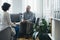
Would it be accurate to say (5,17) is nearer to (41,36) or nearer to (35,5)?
(41,36)

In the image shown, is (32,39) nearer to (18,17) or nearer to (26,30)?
(26,30)

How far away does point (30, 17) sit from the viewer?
712 cm

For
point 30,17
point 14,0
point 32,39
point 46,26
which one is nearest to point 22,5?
point 14,0

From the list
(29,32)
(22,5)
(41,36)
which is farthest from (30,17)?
(41,36)

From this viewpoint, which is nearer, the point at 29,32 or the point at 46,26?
the point at 46,26

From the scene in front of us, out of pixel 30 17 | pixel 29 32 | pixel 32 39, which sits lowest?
pixel 32 39

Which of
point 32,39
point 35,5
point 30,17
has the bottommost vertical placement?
point 32,39

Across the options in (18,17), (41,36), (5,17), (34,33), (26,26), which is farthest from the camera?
(18,17)

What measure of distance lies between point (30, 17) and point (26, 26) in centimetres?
236

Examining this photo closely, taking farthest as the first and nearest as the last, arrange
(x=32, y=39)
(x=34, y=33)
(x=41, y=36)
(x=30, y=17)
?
(x=30, y=17) → (x=32, y=39) → (x=34, y=33) → (x=41, y=36)

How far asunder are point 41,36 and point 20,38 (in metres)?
1.20

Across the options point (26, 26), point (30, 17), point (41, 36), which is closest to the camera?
point (41, 36)

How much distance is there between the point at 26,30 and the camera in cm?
486

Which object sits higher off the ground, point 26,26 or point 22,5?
point 22,5
